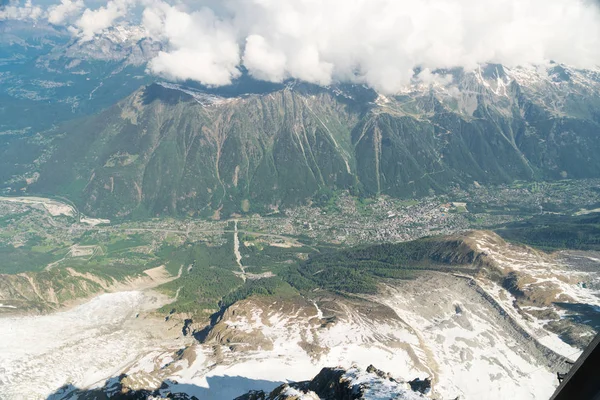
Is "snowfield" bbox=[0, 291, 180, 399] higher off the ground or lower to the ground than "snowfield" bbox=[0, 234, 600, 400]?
lower

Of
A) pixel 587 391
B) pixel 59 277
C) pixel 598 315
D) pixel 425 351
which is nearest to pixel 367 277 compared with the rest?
pixel 425 351

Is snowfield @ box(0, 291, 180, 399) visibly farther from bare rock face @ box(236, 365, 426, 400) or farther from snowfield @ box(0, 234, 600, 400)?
bare rock face @ box(236, 365, 426, 400)

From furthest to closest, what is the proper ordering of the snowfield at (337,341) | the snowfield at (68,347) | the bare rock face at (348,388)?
the snowfield at (68,347) → the snowfield at (337,341) → the bare rock face at (348,388)

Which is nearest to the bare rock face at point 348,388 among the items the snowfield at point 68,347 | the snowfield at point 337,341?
the snowfield at point 337,341

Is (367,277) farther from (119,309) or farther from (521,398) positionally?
(119,309)

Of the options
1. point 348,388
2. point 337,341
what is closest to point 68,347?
point 337,341

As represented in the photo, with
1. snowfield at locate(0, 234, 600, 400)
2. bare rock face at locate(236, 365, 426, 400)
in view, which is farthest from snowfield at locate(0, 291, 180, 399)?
bare rock face at locate(236, 365, 426, 400)

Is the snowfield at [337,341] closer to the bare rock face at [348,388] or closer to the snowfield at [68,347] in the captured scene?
the snowfield at [68,347]

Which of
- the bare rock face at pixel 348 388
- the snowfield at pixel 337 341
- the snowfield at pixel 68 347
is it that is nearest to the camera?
the bare rock face at pixel 348 388
